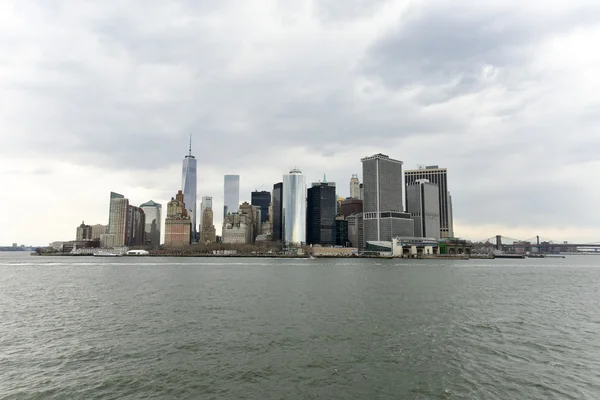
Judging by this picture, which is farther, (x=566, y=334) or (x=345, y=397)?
(x=566, y=334)

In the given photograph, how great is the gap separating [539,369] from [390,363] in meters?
9.64

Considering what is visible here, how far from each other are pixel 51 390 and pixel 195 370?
7.85 metres

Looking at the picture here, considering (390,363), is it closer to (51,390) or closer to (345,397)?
(345,397)

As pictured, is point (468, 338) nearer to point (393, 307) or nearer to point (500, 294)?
point (393, 307)

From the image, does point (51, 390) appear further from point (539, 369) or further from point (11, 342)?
point (539, 369)

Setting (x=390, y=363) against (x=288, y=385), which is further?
(x=390, y=363)

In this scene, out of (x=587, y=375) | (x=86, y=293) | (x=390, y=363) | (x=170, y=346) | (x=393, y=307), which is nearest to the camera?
(x=587, y=375)

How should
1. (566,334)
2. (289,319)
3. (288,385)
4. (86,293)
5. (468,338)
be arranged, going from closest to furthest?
(288,385) < (468,338) < (566,334) < (289,319) < (86,293)

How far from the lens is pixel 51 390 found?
20781 mm

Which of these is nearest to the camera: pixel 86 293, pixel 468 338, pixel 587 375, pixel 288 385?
pixel 288 385

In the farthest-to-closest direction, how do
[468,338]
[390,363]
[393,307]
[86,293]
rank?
[86,293]
[393,307]
[468,338]
[390,363]

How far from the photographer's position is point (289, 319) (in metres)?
40.2

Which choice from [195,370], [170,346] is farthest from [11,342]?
[195,370]

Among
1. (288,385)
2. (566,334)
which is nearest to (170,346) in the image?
(288,385)
